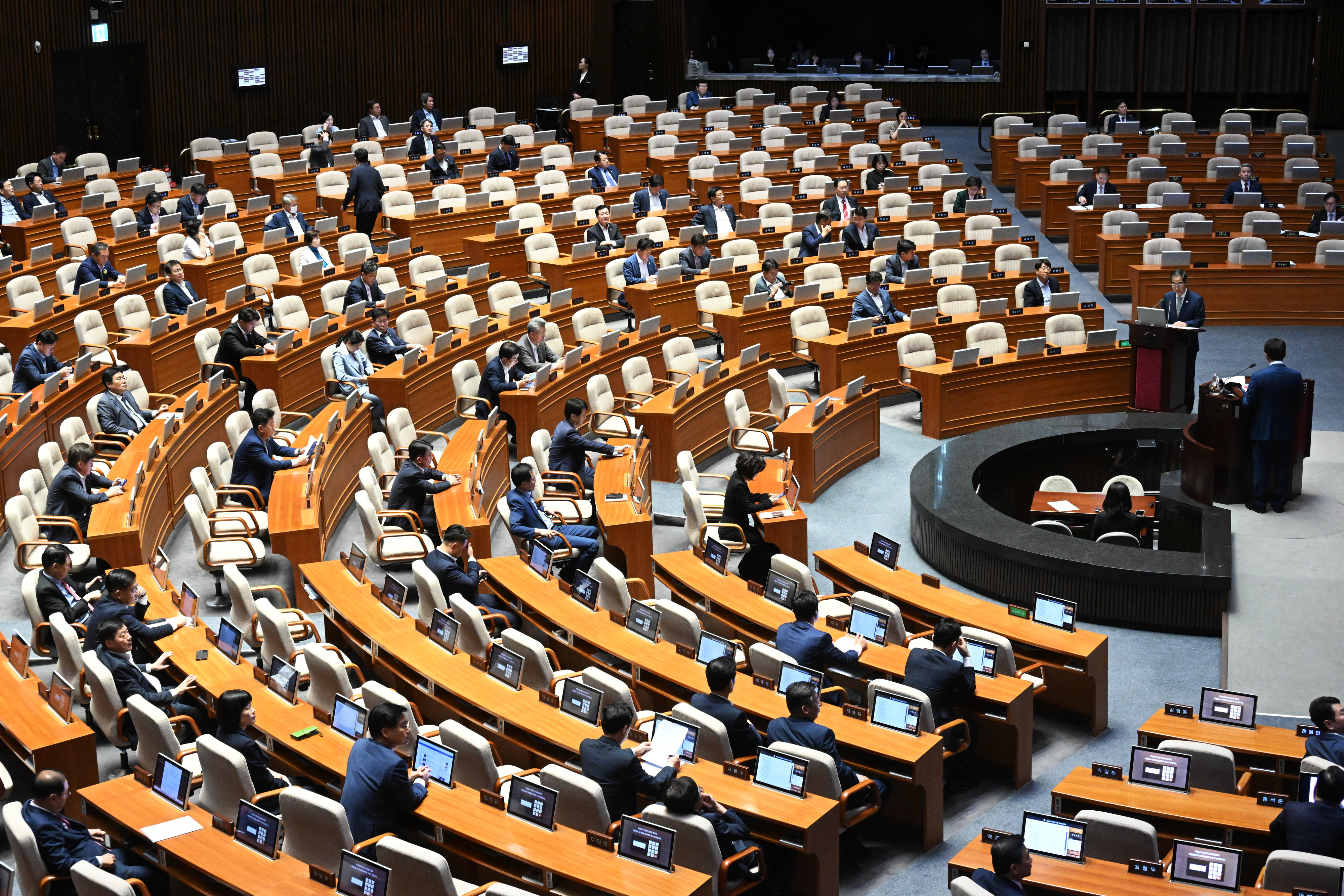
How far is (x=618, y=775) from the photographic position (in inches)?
251

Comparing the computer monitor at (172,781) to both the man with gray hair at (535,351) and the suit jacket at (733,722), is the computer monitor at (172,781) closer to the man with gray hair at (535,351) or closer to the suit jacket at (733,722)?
the suit jacket at (733,722)

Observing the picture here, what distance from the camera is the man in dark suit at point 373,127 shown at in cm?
1906

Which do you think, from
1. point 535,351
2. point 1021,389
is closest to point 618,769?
point 535,351

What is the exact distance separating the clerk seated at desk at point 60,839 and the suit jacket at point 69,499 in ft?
12.2

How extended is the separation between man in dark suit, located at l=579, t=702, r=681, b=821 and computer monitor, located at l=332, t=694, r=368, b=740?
1056 mm

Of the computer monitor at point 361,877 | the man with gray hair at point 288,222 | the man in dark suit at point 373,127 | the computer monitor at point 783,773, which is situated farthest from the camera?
the man in dark suit at point 373,127

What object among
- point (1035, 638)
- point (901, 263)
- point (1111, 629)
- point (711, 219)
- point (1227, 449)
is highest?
point (711, 219)

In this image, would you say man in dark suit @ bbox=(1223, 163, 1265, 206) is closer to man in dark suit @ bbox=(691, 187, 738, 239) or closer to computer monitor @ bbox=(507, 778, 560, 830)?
man in dark suit @ bbox=(691, 187, 738, 239)

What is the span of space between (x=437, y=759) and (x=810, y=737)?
1.70 m

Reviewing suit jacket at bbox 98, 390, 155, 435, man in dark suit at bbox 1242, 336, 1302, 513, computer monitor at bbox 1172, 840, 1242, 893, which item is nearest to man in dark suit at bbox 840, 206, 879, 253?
man in dark suit at bbox 1242, 336, 1302, 513

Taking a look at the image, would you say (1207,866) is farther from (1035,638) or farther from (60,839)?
(60,839)

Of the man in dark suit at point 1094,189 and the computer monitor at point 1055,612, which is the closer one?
the computer monitor at point 1055,612

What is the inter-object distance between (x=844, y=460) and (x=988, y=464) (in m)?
1.36

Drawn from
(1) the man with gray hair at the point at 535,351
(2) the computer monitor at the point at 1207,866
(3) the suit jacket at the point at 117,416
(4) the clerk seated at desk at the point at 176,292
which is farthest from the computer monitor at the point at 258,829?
(4) the clerk seated at desk at the point at 176,292
